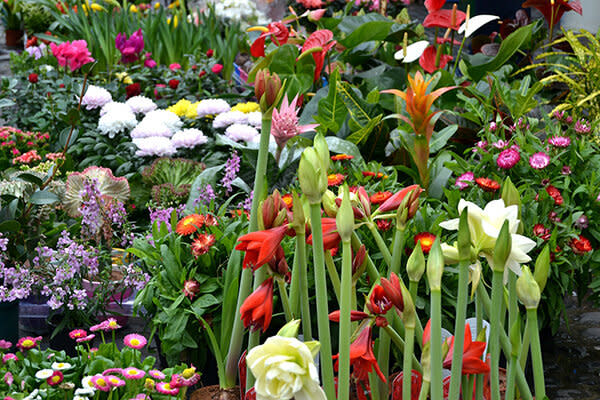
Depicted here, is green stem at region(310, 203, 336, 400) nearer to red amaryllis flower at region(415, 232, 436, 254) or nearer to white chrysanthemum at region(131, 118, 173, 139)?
red amaryllis flower at region(415, 232, 436, 254)

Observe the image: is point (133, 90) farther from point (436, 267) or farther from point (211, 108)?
point (436, 267)

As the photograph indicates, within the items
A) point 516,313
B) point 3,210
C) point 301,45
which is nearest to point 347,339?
point 516,313

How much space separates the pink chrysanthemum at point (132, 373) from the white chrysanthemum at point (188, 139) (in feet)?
5.85

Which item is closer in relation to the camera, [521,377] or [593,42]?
[521,377]

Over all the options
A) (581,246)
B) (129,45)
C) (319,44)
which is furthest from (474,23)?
(129,45)

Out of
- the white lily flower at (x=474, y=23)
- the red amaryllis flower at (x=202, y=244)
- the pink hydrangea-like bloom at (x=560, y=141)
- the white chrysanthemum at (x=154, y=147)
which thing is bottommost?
the white chrysanthemum at (x=154, y=147)

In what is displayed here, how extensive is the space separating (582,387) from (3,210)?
5.76 feet

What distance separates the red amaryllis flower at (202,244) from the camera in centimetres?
166

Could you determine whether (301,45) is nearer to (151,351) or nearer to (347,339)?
(151,351)

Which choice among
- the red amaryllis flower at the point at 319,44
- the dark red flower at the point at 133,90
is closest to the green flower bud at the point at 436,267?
the red amaryllis flower at the point at 319,44

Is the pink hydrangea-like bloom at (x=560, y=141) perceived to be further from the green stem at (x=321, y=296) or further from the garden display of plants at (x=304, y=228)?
the green stem at (x=321, y=296)

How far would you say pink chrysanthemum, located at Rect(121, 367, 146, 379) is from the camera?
1290 millimetres

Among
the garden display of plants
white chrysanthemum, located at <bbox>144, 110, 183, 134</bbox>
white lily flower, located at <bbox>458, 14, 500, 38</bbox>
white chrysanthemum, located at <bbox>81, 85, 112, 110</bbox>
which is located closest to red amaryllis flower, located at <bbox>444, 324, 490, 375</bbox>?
the garden display of plants

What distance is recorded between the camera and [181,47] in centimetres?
494
